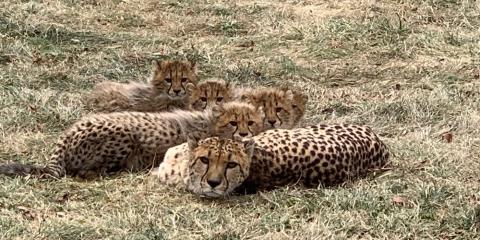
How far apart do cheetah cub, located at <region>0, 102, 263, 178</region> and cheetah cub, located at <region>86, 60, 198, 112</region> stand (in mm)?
872


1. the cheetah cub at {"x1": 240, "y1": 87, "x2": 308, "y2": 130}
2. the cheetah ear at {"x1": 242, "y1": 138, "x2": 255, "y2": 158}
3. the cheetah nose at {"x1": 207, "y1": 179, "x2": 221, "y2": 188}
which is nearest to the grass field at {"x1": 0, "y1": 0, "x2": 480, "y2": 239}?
the cheetah nose at {"x1": 207, "y1": 179, "x2": 221, "y2": 188}

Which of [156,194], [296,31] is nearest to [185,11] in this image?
[296,31]

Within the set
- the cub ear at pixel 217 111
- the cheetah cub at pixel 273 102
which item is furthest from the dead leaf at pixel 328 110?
the cub ear at pixel 217 111

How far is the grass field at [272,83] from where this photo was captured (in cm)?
474

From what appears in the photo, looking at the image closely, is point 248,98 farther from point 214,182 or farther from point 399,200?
point 399,200

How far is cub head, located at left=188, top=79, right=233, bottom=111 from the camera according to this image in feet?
21.1

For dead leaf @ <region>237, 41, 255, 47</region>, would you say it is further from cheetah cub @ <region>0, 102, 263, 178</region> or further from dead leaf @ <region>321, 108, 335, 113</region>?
cheetah cub @ <region>0, 102, 263, 178</region>

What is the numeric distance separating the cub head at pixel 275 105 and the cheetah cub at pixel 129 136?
0.31 m

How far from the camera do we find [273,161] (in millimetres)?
5145

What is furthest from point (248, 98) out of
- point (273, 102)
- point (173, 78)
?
point (173, 78)

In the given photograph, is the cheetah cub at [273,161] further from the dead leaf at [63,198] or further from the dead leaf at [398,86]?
the dead leaf at [398,86]

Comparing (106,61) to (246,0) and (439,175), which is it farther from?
(439,175)

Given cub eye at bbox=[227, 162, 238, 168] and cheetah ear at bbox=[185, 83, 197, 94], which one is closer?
cub eye at bbox=[227, 162, 238, 168]

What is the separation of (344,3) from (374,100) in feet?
9.65
